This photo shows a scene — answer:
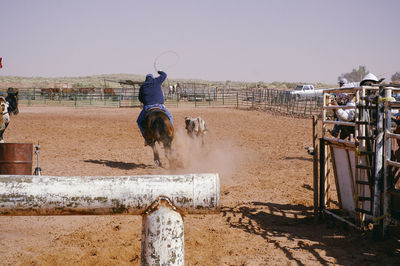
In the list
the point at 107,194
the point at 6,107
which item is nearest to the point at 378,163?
the point at 107,194

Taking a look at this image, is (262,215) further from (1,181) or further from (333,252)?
(1,181)

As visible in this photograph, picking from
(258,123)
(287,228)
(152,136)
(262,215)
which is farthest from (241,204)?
(258,123)

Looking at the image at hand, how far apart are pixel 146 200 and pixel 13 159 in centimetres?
617

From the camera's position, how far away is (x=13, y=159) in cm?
712

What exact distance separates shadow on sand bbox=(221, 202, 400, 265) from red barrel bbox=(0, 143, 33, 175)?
144 inches

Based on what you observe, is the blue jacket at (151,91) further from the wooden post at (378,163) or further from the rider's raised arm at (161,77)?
the wooden post at (378,163)

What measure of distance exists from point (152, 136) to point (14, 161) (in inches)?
132

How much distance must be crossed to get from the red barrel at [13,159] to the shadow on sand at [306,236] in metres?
3.65

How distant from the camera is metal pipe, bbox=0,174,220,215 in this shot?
5.60ft

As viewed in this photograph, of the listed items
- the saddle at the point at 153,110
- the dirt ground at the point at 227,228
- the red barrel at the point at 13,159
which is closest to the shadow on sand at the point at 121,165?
the dirt ground at the point at 227,228

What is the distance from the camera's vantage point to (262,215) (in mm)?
6113

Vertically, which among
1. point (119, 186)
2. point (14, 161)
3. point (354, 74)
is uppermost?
point (354, 74)

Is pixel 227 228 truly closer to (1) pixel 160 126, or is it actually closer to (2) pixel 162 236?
(2) pixel 162 236

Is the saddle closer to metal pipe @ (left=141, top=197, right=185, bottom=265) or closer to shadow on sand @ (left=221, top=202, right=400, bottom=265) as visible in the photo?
shadow on sand @ (left=221, top=202, right=400, bottom=265)
